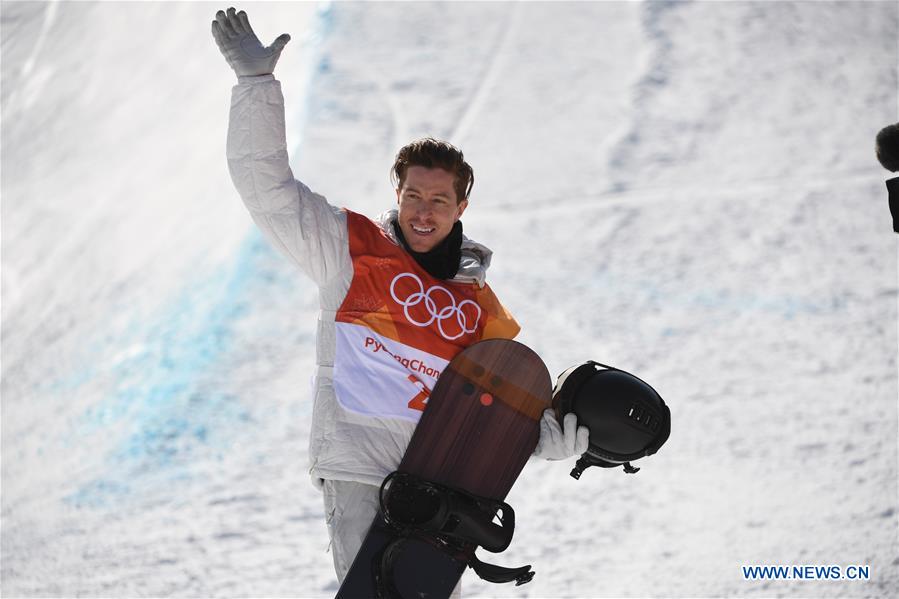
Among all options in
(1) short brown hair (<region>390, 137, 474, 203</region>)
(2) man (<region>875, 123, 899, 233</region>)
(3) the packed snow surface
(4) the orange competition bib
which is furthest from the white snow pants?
(2) man (<region>875, 123, 899, 233</region>)

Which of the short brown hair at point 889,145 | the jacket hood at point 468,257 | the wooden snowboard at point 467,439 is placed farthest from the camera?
the short brown hair at point 889,145

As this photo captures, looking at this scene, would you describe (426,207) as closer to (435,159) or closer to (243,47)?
(435,159)

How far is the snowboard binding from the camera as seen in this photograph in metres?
2.51

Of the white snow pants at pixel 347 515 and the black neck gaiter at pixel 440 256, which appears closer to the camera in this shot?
the white snow pants at pixel 347 515

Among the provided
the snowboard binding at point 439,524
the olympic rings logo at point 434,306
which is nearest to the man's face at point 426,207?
the olympic rings logo at point 434,306

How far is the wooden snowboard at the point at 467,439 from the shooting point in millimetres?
2547

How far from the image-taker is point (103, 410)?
16.8ft

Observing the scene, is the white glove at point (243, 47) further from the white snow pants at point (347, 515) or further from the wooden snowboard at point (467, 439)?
the white snow pants at point (347, 515)

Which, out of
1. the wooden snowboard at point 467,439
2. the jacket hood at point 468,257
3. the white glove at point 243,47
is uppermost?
the white glove at point 243,47

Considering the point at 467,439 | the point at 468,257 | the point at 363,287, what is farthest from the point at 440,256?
the point at 467,439

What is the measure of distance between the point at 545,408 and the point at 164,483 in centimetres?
238

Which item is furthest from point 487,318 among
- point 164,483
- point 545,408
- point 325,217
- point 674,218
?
point 674,218

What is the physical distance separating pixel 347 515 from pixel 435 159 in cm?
100

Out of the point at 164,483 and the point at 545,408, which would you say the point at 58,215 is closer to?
the point at 164,483
